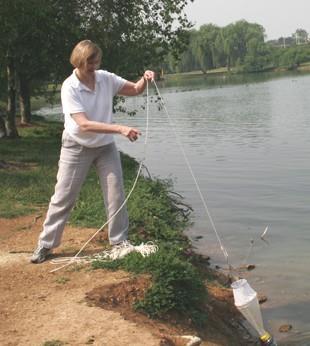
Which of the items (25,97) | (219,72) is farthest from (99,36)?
(219,72)

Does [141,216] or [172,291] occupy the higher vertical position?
[172,291]

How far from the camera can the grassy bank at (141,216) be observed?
19.0 feet

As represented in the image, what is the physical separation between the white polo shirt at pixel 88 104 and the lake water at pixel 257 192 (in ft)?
9.94

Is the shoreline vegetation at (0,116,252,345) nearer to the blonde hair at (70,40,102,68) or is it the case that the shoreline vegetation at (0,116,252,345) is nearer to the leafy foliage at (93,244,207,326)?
the leafy foliage at (93,244,207,326)

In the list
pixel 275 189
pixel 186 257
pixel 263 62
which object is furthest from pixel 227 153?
pixel 263 62

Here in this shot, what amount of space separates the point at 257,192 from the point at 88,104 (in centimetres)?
928

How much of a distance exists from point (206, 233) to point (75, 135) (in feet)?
18.5

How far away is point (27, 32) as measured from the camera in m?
18.5

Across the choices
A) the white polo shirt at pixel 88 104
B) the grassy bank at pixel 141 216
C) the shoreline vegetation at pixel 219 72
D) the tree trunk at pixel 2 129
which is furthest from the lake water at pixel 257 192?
the shoreline vegetation at pixel 219 72

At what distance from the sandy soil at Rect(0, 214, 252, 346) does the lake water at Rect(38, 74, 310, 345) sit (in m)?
0.99

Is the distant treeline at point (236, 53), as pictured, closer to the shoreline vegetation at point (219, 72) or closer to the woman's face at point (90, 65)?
the shoreline vegetation at point (219, 72)

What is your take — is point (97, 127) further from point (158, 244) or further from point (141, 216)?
point (141, 216)

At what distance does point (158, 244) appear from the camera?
7215mm

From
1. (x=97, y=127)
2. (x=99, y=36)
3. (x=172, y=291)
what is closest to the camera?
(x=172, y=291)
